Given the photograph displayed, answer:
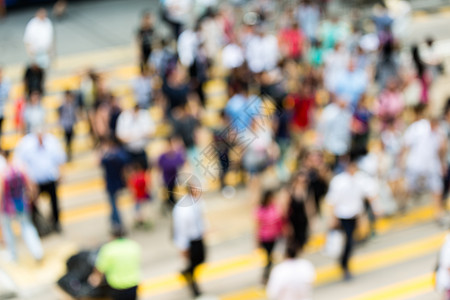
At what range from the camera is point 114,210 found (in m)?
10.5

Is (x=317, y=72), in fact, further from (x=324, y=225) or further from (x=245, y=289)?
(x=245, y=289)

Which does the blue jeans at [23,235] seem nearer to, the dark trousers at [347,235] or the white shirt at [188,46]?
the dark trousers at [347,235]

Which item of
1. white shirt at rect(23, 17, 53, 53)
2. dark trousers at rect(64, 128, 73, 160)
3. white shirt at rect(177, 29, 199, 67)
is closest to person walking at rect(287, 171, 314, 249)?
dark trousers at rect(64, 128, 73, 160)

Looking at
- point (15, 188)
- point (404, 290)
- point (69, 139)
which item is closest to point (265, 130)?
point (404, 290)

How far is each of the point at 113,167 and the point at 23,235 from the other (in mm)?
1545

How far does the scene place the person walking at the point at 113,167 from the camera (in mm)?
10125

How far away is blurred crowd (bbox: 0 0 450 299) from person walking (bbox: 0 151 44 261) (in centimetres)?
2

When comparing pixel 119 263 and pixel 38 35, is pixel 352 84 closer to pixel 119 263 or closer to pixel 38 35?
pixel 38 35

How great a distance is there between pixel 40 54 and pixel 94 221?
16.6ft

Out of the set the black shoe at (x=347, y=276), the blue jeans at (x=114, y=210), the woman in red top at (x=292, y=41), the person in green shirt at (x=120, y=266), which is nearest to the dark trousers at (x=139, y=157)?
the blue jeans at (x=114, y=210)

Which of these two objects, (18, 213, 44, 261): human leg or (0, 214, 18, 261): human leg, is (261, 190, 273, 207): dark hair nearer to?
(18, 213, 44, 261): human leg

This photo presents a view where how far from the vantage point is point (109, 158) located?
10.1 metres

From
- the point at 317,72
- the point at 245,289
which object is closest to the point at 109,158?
the point at 245,289

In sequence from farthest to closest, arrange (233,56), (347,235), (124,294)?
(233,56)
(347,235)
(124,294)
